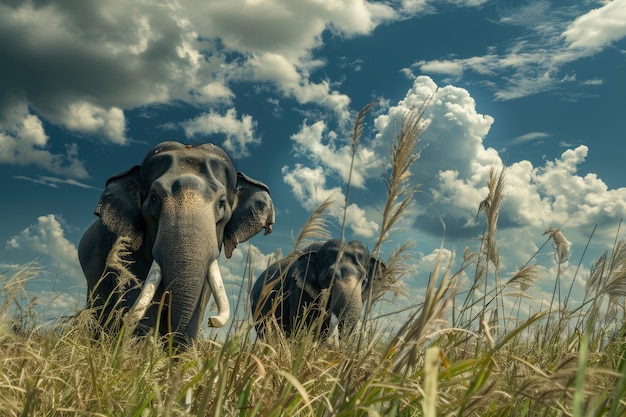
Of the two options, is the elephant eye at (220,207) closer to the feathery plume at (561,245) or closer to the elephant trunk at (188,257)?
the elephant trunk at (188,257)

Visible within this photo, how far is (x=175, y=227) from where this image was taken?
26.9 ft

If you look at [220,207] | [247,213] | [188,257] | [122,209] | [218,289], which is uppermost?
[247,213]

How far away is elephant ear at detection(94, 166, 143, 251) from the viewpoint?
895 centimetres

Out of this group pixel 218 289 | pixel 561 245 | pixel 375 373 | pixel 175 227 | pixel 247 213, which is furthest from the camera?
pixel 247 213

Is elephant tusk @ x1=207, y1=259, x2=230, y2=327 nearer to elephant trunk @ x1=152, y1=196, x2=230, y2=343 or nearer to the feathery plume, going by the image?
elephant trunk @ x1=152, y1=196, x2=230, y2=343

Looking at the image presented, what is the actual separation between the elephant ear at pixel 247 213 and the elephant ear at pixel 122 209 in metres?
1.39

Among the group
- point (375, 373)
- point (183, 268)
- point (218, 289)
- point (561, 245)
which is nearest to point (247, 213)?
point (218, 289)

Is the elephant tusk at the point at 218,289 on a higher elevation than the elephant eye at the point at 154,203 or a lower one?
lower

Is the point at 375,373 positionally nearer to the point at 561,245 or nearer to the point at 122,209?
the point at 561,245

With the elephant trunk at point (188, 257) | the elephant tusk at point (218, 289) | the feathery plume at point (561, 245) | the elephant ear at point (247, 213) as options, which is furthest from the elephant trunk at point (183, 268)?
the feathery plume at point (561, 245)

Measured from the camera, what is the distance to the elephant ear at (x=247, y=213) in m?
9.82

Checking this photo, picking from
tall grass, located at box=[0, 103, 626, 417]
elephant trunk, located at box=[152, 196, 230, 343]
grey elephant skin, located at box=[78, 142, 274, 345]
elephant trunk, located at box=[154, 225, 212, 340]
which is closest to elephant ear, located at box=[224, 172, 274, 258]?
grey elephant skin, located at box=[78, 142, 274, 345]

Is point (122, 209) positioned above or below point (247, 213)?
below

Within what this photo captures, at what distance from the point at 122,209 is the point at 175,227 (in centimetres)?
129
